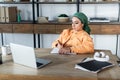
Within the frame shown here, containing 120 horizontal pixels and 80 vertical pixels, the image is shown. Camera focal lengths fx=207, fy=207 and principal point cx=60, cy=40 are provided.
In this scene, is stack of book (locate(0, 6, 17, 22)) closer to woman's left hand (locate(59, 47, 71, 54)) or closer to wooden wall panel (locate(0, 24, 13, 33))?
wooden wall panel (locate(0, 24, 13, 33))

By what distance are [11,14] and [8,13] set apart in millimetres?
63

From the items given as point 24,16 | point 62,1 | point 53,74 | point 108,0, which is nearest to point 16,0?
point 24,16

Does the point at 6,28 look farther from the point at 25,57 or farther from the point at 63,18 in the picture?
the point at 25,57

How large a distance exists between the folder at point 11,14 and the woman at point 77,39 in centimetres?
187

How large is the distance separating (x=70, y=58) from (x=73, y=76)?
0.47 metres

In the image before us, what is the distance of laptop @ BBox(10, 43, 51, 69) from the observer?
166cm

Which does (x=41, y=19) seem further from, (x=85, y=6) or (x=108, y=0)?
(x=108, y=0)

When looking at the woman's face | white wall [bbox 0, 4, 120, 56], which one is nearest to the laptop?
the woman's face

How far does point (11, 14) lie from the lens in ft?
13.3

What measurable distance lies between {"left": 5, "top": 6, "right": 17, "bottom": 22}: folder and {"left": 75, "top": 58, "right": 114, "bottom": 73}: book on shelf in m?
2.56

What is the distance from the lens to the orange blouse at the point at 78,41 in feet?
7.16

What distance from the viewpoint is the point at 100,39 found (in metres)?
4.43

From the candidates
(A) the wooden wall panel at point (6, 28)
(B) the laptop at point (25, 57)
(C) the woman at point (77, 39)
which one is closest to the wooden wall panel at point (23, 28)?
(A) the wooden wall panel at point (6, 28)

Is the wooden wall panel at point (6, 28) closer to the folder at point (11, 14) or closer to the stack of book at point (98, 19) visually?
the folder at point (11, 14)
